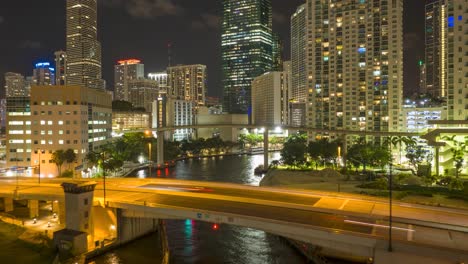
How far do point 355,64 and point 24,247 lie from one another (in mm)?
103188

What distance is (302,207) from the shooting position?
30844mm

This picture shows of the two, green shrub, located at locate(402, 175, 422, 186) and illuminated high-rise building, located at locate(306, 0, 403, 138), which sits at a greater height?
illuminated high-rise building, located at locate(306, 0, 403, 138)

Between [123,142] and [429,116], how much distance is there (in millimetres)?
89460

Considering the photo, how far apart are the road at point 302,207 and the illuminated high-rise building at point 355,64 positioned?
8143 centimetres

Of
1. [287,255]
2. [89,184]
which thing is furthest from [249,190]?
[89,184]

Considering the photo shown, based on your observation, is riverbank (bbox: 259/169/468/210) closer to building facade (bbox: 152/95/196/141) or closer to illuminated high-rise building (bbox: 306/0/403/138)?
illuminated high-rise building (bbox: 306/0/403/138)

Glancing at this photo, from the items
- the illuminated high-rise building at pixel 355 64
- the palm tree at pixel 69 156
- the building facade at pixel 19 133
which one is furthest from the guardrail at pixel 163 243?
the illuminated high-rise building at pixel 355 64

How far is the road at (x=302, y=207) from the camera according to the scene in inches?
984

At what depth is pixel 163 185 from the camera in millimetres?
43688

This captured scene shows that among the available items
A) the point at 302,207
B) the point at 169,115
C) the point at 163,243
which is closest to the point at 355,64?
the point at 302,207

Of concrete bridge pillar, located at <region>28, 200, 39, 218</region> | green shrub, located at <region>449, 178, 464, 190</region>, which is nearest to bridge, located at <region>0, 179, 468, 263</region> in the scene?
concrete bridge pillar, located at <region>28, 200, 39, 218</region>

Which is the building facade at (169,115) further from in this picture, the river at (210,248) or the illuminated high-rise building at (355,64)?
the river at (210,248)

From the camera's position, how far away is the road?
82.0 feet

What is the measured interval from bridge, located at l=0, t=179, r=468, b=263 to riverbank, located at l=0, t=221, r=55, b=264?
3.42 m
